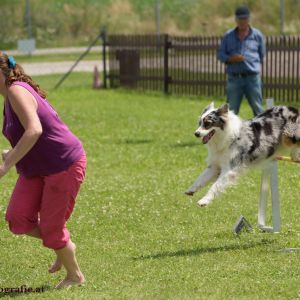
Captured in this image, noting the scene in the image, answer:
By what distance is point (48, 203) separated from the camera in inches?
231

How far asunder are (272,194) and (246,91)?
5.37 m

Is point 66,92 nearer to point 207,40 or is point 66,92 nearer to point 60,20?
point 207,40

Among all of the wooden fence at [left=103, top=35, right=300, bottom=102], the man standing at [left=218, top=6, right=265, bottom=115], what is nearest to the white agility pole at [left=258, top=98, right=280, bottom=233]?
the man standing at [left=218, top=6, right=265, bottom=115]

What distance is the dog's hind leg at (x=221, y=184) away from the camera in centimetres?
761

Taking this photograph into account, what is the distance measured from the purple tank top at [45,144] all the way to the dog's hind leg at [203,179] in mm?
2119

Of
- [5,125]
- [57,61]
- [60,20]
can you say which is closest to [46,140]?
[5,125]

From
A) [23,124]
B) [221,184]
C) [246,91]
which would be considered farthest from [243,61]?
[23,124]

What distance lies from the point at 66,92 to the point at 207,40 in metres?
5.07

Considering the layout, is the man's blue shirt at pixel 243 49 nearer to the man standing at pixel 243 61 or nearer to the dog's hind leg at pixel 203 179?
the man standing at pixel 243 61

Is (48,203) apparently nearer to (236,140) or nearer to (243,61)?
(236,140)

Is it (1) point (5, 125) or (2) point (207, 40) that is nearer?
(1) point (5, 125)

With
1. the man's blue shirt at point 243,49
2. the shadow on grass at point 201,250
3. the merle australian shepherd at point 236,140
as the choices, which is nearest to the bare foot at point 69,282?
the shadow on grass at point 201,250

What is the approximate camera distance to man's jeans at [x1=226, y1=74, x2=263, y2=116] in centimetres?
1292

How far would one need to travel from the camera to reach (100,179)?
11227mm
